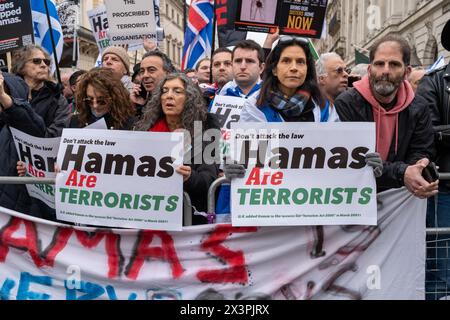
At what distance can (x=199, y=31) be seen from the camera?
28.1 ft

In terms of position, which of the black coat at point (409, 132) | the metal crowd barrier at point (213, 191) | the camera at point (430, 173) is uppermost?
the black coat at point (409, 132)

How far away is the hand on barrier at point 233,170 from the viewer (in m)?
3.80

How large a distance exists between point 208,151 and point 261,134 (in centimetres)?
42

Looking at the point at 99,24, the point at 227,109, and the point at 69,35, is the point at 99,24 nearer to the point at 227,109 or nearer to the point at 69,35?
the point at 69,35

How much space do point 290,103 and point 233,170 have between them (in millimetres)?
593

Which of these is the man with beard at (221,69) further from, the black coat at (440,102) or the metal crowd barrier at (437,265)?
the metal crowd barrier at (437,265)

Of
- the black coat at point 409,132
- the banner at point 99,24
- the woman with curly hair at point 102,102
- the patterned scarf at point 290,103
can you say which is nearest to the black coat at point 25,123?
the woman with curly hair at point 102,102

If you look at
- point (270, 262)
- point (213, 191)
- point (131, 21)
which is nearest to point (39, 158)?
point (213, 191)

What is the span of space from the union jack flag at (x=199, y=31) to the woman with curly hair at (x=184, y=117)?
168 inches

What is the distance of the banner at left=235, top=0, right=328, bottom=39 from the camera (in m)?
6.11

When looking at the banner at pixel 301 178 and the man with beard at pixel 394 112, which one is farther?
the man with beard at pixel 394 112

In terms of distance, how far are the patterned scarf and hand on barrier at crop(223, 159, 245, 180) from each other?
0.47 meters

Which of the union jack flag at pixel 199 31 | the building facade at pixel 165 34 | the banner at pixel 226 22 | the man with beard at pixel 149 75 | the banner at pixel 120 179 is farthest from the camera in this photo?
the building facade at pixel 165 34
